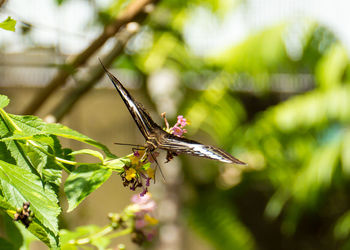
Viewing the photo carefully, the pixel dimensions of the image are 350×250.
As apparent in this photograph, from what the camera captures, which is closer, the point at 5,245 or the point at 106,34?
the point at 5,245

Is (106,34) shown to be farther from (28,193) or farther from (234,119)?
(234,119)

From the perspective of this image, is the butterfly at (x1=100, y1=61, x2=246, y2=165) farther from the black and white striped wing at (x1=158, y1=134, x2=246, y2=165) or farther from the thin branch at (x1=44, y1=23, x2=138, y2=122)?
the thin branch at (x1=44, y1=23, x2=138, y2=122)

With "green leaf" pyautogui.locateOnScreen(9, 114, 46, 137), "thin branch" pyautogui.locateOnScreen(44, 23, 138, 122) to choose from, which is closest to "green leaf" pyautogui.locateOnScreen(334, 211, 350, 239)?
"thin branch" pyautogui.locateOnScreen(44, 23, 138, 122)

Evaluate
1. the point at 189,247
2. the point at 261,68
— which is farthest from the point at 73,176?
the point at 189,247

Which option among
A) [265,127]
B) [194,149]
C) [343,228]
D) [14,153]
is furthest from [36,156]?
[343,228]

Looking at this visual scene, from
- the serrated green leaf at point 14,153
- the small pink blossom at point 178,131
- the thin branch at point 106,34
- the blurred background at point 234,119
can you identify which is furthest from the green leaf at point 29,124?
the blurred background at point 234,119

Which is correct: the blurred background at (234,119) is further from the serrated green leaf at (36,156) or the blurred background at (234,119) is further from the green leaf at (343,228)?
the serrated green leaf at (36,156)

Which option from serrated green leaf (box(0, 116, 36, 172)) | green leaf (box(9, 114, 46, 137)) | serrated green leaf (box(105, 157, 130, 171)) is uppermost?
green leaf (box(9, 114, 46, 137))
